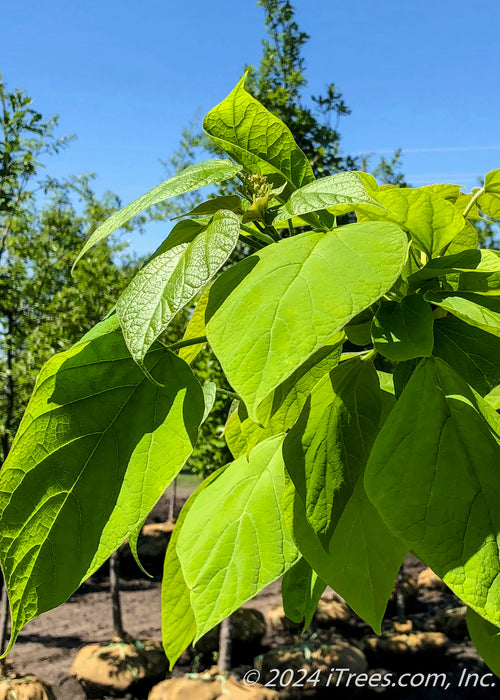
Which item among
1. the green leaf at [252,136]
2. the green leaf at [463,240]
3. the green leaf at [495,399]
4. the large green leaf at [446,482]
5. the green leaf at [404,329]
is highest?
the green leaf at [252,136]

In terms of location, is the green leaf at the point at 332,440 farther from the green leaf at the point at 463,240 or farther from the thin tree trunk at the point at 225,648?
the thin tree trunk at the point at 225,648

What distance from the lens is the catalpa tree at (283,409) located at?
0.90 feet

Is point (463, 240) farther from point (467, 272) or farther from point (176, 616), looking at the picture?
point (176, 616)

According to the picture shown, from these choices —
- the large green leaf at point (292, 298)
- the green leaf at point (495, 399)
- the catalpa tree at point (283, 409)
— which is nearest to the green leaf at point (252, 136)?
the catalpa tree at point (283, 409)

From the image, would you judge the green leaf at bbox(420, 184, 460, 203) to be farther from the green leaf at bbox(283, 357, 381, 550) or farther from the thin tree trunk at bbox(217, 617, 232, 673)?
the thin tree trunk at bbox(217, 617, 232, 673)

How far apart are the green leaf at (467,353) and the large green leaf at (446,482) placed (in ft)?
0.14

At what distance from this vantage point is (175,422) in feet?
1.09

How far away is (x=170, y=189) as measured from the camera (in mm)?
348

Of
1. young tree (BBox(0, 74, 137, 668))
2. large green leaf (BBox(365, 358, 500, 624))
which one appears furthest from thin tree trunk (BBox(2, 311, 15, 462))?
large green leaf (BBox(365, 358, 500, 624))

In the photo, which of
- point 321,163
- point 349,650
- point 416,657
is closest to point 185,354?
point 321,163

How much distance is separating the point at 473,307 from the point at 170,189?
18 centimetres

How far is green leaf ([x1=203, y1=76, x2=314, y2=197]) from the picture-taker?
0.39 metres

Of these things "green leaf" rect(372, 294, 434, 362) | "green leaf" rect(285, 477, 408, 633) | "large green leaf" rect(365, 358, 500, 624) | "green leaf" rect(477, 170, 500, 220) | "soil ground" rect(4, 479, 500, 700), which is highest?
"green leaf" rect(477, 170, 500, 220)

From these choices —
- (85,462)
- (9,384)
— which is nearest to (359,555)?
(85,462)
